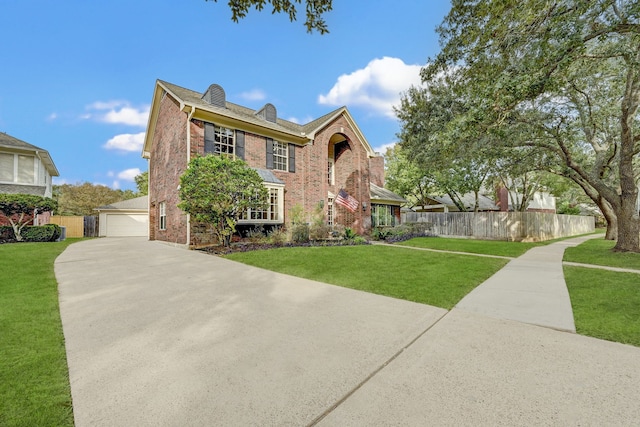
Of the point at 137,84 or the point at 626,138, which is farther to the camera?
the point at 137,84

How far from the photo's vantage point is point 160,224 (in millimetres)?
14875

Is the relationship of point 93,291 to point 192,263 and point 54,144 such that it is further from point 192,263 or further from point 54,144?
point 54,144

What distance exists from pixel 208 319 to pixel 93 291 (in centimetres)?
Answer: 311

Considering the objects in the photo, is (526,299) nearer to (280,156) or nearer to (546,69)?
(546,69)

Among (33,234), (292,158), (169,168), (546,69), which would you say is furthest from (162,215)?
(546,69)

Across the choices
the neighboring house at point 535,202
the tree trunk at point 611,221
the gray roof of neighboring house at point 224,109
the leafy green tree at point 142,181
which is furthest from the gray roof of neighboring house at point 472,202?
the leafy green tree at point 142,181

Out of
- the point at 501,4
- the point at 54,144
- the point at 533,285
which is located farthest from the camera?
the point at 54,144

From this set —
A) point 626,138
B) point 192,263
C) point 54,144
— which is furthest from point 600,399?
point 54,144

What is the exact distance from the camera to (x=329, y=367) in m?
2.49

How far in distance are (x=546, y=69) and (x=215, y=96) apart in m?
13.2

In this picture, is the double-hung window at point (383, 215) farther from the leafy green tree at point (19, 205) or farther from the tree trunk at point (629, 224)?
the leafy green tree at point (19, 205)

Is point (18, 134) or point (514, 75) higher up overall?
point (18, 134)

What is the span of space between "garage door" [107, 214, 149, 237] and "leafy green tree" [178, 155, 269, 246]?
16.5 m

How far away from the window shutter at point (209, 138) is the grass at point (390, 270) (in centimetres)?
545
